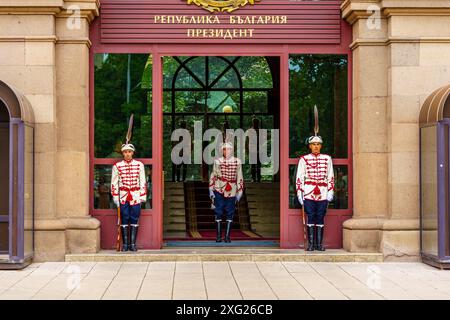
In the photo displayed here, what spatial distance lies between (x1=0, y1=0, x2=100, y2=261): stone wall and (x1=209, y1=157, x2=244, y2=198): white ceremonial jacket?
3260 mm

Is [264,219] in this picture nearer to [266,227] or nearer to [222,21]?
[266,227]

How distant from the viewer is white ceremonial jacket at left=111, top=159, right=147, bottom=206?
1323cm

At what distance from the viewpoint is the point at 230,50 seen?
13.6 m

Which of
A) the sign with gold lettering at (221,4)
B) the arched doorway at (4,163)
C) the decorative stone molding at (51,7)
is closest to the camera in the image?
the decorative stone molding at (51,7)

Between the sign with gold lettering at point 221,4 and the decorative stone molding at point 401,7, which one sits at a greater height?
the sign with gold lettering at point 221,4

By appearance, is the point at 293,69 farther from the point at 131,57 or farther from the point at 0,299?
the point at 0,299

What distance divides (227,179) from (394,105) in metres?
4.02

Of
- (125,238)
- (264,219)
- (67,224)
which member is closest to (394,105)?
(125,238)

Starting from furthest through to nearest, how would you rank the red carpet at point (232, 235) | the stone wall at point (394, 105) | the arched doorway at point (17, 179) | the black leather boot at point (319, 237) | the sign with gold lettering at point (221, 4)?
1. the red carpet at point (232, 235)
2. the sign with gold lettering at point (221, 4)
3. the black leather boot at point (319, 237)
4. the stone wall at point (394, 105)
5. the arched doorway at point (17, 179)

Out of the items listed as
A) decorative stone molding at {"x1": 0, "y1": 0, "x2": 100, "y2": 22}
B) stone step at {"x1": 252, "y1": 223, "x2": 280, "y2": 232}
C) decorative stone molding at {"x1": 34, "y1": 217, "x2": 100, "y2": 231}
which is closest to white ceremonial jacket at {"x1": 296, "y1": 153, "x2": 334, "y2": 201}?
decorative stone molding at {"x1": 34, "y1": 217, "x2": 100, "y2": 231}

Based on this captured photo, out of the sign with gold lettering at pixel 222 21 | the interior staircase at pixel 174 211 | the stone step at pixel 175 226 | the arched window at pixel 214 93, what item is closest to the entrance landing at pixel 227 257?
the sign with gold lettering at pixel 222 21

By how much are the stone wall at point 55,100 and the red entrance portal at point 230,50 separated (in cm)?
39

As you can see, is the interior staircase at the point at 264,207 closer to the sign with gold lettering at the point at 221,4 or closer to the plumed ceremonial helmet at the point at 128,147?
the plumed ceremonial helmet at the point at 128,147

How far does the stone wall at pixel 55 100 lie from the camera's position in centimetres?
1278
